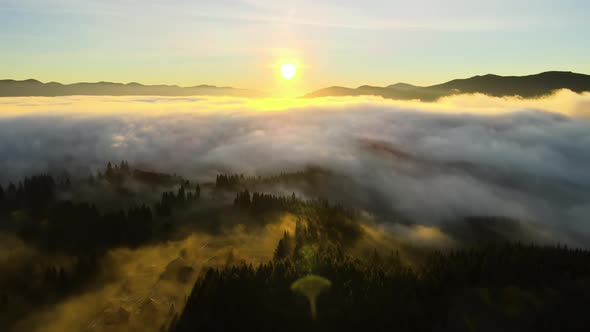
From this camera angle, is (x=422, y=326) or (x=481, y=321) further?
(x=481, y=321)

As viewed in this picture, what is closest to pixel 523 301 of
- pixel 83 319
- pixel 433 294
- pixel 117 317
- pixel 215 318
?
pixel 433 294

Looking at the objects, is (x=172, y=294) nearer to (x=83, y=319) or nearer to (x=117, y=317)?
(x=117, y=317)

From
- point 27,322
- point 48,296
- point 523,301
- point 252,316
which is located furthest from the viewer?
point 48,296

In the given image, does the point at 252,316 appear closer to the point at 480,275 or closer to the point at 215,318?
the point at 215,318

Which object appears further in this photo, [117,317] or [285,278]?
[117,317]

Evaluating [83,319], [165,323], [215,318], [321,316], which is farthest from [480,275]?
[83,319]

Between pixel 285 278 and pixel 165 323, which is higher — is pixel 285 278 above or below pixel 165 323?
above

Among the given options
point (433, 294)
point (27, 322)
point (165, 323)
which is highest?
point (433, 294)

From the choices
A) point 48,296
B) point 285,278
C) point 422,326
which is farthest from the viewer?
point 48,296

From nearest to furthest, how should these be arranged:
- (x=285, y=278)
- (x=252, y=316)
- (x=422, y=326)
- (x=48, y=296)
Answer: (x=252, y=316)
(x=422, y=326)
(x=285, y=278)
(x=48, y=296)
